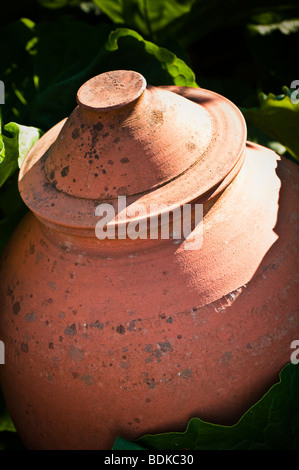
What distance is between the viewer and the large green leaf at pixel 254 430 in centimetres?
135

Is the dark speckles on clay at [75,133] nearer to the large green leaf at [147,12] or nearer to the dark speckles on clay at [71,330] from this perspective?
the dark speckles on clay at [71,330]

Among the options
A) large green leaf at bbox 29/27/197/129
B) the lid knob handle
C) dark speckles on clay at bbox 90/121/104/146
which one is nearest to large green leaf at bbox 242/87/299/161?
large green leaf at bbox 29/27/197/129

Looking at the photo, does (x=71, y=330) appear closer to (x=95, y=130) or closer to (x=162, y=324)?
(x=162, y=324)

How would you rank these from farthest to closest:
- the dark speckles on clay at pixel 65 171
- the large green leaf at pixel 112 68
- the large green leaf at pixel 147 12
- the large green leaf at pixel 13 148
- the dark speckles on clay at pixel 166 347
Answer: the large green leaf at pixel 147 12, the large green leaf at pixel 112 68, the large green leaf at pixel 13 148, the dark speckles on clay at pixel 65 171, the dark speckles on clay at pixel 166 347

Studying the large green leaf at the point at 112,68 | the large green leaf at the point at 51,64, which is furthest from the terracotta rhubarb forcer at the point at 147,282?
the large green leaf at the point at 51,64

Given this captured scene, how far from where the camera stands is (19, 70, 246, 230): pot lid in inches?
54.3

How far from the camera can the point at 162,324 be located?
134 centimetres

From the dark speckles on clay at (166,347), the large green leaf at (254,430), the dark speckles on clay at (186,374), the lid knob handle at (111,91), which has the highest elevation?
the lid knob handle at (111,91)

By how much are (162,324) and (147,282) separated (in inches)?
4.2

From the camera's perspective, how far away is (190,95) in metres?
1.71

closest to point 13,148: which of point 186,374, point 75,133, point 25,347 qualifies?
point 75,133

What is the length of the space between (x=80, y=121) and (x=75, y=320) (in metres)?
0.50

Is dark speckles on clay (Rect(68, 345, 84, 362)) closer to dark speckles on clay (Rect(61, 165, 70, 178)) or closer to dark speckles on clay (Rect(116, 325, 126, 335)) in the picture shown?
dark speckles on clay (Rect(116, 325, 126, 335))

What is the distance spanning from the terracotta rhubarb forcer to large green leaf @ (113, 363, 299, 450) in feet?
0.12
